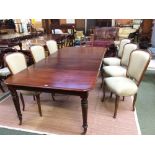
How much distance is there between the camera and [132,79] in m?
2.46

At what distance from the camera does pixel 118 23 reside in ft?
28.3

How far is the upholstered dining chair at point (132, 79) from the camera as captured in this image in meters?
2.15

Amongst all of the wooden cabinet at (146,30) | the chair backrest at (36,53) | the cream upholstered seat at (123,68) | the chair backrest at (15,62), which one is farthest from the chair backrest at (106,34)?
the chair backrest at (15,62)

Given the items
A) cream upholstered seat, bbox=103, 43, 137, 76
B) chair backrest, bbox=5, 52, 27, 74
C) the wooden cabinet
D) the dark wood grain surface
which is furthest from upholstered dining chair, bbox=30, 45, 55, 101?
the wooden cabinet

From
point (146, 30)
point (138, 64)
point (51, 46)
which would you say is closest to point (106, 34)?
point (146, 30)

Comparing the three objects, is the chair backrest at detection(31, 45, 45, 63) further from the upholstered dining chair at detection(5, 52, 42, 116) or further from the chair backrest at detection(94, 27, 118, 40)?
the chair backrest at detection(94, 27, 118, 40)

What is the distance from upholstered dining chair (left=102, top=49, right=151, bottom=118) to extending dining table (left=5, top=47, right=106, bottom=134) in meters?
0.35

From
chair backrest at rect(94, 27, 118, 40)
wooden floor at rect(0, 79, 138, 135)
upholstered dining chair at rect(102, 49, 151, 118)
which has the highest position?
chair backrest at rect(94, 27, 118, 40)

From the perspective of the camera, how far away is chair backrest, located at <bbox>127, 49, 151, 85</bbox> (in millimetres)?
2115

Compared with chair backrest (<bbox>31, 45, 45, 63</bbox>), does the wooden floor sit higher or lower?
lower

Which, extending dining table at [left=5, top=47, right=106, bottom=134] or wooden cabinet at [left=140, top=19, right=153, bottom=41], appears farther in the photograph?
wooden cabinet at [left=140, top=19, right=153, bottom=41]

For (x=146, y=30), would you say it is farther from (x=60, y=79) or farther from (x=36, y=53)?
(x=60, y=79)
